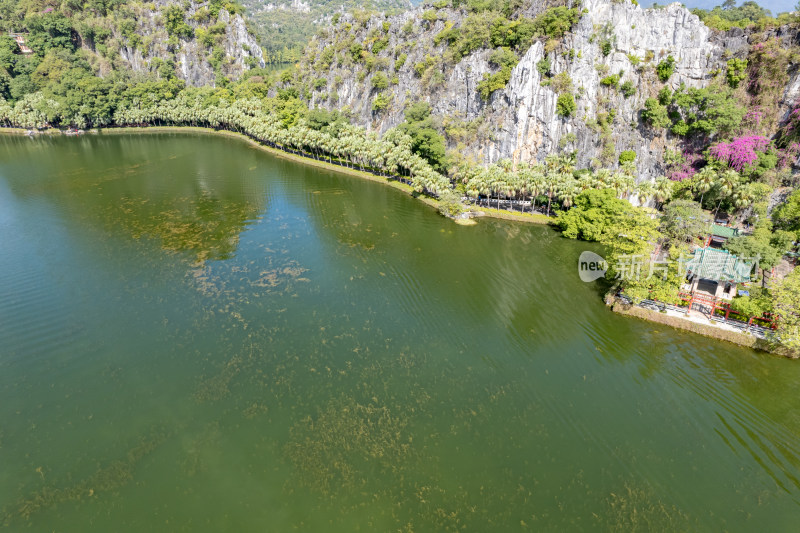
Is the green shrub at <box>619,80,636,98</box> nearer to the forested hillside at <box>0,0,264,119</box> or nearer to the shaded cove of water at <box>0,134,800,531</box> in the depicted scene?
the shaded cove of water at <box>0,134,800,531</box>

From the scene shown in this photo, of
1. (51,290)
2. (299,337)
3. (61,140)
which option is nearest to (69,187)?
(51,290)

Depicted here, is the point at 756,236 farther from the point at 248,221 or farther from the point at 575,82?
the point at 248,221

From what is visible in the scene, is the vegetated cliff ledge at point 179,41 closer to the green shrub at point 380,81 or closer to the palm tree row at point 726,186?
the green shrub at point 380,81

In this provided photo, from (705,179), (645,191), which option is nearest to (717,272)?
(645,191)

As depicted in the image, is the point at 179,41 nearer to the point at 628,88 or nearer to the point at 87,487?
the point at 628,88

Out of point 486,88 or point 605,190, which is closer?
point 605,190

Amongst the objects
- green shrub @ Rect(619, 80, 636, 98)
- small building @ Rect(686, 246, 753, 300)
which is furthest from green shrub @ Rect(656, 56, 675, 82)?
small building @ Rect(686, 246, 753, 300)
